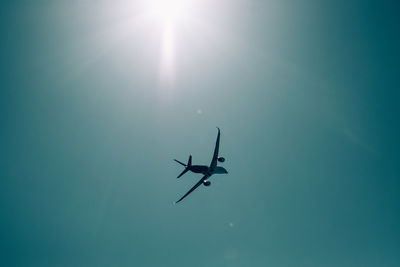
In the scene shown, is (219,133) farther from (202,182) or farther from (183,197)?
(183,197)

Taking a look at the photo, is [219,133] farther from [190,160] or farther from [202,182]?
[202,182]

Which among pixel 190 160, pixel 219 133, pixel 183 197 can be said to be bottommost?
pixel 183 197

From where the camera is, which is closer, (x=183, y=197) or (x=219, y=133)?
(x=219, y=133)

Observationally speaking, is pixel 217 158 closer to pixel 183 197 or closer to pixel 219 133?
pixel 219 133

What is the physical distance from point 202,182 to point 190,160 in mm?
7960

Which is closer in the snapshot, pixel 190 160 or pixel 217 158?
pixel 190 160

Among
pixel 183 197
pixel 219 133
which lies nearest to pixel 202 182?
pixel 183 197

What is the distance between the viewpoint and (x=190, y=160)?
54812 mm

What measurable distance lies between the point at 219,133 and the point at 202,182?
44.3 feet

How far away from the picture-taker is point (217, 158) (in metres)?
59.5

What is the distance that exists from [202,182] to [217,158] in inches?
280

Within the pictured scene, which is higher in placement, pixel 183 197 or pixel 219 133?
pixel 219 133

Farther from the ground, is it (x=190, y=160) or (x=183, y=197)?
Answer: (x=190, y=160)

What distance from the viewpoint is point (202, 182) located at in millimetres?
59156
